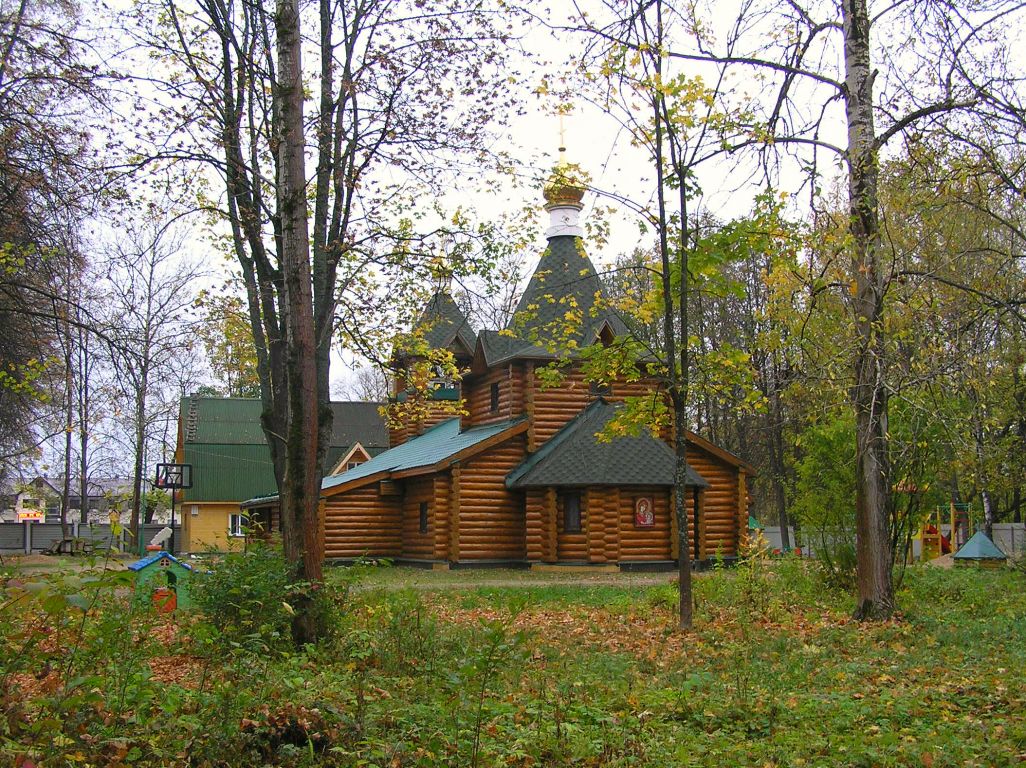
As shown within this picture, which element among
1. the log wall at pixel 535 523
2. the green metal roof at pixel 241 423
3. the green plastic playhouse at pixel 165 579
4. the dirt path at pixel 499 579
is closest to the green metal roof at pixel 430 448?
the log wall at pixel 535 523

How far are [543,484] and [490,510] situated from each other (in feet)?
7.68

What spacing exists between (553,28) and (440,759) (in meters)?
9.26

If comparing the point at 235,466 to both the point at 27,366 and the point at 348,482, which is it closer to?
the point at 348,482

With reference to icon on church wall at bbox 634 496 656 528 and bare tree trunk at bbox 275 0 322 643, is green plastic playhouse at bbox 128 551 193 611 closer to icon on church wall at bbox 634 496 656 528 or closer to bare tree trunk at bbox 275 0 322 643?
bare tree trunk at bbox 275 0 322 643

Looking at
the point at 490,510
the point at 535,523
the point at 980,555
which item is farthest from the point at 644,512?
the point at 980,555

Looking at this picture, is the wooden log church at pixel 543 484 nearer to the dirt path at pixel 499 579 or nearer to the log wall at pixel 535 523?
the log wall at pixel 535 523

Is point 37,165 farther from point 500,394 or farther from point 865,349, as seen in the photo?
point 500,394

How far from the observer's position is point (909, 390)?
12.0 meters

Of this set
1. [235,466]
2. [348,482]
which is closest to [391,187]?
[348,482]

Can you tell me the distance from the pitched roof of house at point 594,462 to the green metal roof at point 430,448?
1.57 m

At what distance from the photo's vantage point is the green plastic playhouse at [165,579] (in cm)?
1023

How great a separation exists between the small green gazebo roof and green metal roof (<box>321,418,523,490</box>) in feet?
41.7

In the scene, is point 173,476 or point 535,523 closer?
point 535,523

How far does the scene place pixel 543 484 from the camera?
84.0 ft
